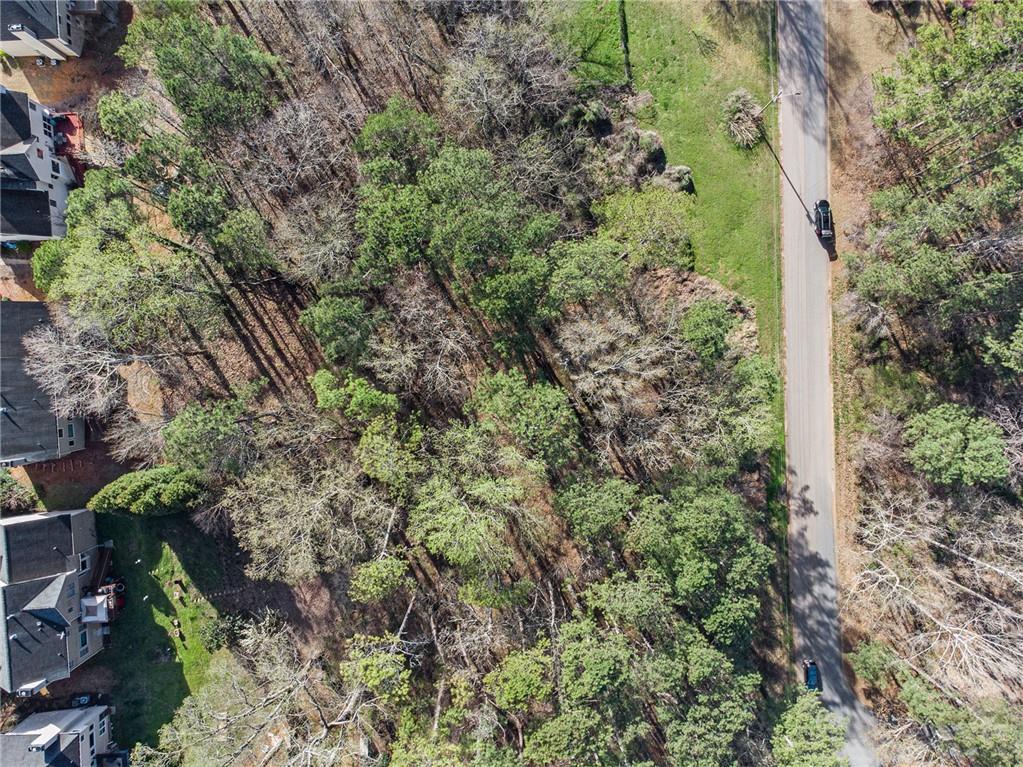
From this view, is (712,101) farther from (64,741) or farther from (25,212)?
(64,741)

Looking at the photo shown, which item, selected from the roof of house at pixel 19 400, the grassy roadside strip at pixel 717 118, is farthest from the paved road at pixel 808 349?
the roof of house at pixel 19 400

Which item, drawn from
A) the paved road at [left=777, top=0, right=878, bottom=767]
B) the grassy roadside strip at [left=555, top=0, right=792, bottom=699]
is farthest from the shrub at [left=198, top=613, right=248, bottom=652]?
the paved road at [left=777, top=0, right=878, bottom=767]

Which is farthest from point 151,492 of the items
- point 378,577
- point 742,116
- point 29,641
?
point 742,116

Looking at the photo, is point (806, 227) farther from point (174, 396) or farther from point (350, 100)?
point (174, 396)

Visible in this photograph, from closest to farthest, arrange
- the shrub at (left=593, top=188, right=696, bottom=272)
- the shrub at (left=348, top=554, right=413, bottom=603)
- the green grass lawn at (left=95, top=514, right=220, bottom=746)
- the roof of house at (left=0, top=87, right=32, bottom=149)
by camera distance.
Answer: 1. the shrub at (left=348, top=554, right=413, bottom=603)
2. the roof of house at (left=0, top=87, right=32, bottom=149)
3. the shrub at (left=593, top=188, right=696, bottom=272)
4. the green grass lawn at (left=95, top=514, right=220, bottom=746)

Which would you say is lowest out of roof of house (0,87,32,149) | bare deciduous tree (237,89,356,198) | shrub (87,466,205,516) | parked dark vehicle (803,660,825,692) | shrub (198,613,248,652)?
parked dark vehicle (803,660,825,692)

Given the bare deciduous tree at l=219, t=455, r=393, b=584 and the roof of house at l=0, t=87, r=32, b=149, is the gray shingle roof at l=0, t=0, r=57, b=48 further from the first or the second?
the bare deciduous tree at l=219, t=455, r=393, b=584

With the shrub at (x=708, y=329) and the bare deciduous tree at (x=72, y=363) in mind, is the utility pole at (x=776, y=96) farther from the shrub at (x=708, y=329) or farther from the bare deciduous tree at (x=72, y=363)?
the bare deciduous tree at (x=72, y=363)
